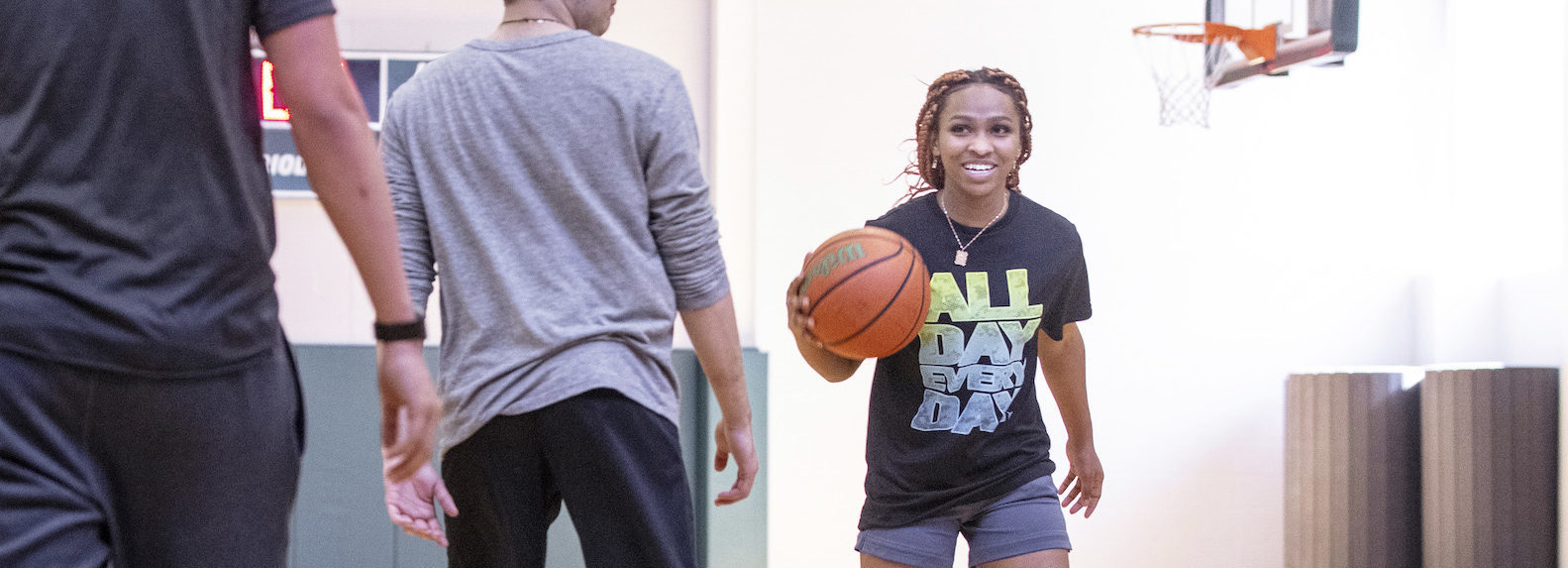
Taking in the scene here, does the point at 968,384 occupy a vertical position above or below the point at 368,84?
below

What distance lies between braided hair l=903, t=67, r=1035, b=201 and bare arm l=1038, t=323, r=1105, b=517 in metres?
0.41

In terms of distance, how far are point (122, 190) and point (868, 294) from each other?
5.39 feet

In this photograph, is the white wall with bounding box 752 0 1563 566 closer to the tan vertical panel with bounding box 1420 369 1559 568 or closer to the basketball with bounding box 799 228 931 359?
the tan vertical panel with bounding box 1420 369 1559 568

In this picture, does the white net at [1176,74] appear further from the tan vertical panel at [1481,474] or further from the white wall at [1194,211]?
the tan vertical panel at [1481,474]

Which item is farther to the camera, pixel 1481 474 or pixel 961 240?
pixel 1481 474

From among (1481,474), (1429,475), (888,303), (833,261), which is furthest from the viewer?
(1429,475)

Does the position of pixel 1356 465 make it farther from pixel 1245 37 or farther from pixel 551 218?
pixel 551 218

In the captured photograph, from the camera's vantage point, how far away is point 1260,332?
5805 mm

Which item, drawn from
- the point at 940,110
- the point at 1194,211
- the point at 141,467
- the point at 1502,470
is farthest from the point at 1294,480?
the point at 141,467

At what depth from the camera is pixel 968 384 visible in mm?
2855

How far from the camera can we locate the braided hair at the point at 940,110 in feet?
10.5

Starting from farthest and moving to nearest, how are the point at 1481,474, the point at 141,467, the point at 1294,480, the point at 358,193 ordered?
the point at 1294,480
the point at 1481,474
the point at 358,193
the point at 141,467

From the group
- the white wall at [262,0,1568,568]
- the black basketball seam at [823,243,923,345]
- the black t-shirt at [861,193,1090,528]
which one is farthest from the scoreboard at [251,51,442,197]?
the black basketball seam at [823,243,923,345]

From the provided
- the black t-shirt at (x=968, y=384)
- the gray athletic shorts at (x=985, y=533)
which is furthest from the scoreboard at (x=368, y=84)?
the gray athletic shorts at (x=985, y=533)
